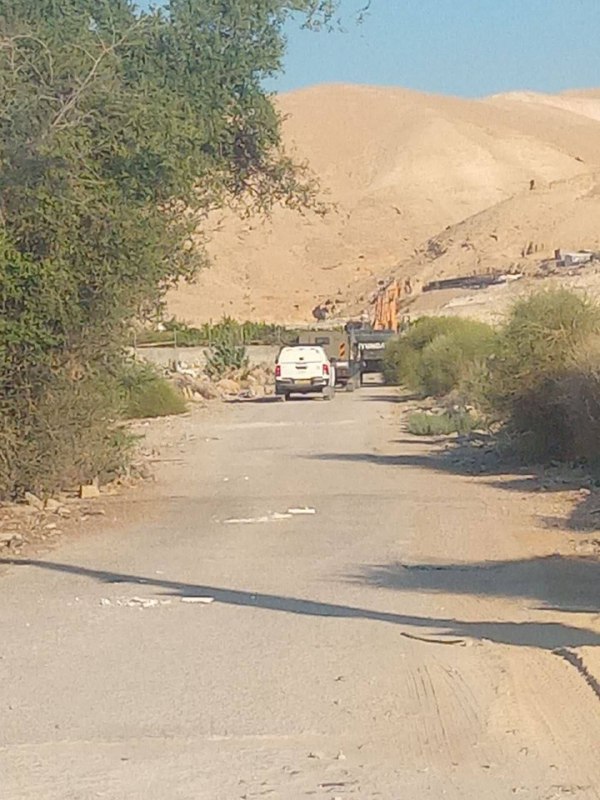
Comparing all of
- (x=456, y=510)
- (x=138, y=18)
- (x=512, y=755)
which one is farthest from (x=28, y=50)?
(x=512, y=755)

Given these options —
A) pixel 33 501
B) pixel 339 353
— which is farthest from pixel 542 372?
pixel 339 353

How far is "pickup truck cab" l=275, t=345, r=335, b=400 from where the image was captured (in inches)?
2007

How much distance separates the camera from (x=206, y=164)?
20.3 metres

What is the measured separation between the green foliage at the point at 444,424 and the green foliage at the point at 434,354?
7242 mm

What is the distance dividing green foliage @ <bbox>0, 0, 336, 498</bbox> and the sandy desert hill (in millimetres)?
72095

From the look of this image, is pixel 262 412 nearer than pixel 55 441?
No

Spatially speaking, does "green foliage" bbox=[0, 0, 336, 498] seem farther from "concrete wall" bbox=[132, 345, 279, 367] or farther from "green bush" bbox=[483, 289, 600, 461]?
"concrete wall" bbox=[132, 345, 279, 367]

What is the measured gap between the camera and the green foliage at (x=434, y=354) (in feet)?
158

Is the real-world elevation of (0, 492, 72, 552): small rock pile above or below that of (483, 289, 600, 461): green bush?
below

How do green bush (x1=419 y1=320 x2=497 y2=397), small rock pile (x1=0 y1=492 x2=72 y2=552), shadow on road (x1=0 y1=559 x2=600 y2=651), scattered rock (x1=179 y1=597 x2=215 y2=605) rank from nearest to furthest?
shadow on road (x1=0 y1=559 x2=600 y2=651), scattered rock (x1=179 y1=597 x2=215 y2=605), small rock pile (x1=0 y1=492 x2=72 y2=552), green bush (x1=419 y1=320 x2=497 y2=397)

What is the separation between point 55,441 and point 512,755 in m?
12.4

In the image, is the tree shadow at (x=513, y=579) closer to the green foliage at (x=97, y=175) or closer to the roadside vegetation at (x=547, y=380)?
the green foliage at (x=97, y=175)

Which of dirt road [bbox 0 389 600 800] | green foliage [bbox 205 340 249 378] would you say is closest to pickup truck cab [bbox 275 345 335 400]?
green foliage [bbox 205 340 249 378]

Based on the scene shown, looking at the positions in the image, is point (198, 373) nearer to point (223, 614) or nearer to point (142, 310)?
point (142, 310)
